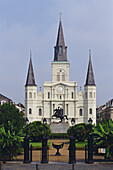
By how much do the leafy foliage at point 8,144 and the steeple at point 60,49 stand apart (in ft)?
280

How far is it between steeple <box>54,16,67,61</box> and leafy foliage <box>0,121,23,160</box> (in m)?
85.4

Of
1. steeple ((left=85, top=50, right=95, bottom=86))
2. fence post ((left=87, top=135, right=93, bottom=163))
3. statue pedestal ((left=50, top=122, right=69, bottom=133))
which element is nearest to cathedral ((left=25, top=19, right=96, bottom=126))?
steeple ((left=85, top=50, right=95, bottom=86))

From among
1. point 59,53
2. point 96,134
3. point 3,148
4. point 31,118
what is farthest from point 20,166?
point 59,53

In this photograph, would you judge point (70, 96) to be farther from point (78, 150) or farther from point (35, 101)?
point (78, 150)

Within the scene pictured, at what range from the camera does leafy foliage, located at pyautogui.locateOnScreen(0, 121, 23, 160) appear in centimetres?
2494

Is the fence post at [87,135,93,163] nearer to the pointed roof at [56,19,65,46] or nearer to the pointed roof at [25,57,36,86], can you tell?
the pointed roof at [25,57,36,86]

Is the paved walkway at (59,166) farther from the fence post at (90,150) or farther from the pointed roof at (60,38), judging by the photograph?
the pointed roof at (60,38)

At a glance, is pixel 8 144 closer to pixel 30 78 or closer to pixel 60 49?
pixel 30 78

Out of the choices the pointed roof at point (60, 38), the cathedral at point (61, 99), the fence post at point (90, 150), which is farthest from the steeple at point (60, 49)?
the fence post at point (90, 150)

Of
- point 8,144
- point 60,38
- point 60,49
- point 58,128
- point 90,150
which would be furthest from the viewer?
point 60,38

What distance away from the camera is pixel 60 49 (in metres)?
111

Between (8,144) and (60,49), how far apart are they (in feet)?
289

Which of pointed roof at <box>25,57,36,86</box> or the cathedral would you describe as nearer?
the cathedral

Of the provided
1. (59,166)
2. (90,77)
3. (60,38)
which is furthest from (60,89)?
(59,166)
